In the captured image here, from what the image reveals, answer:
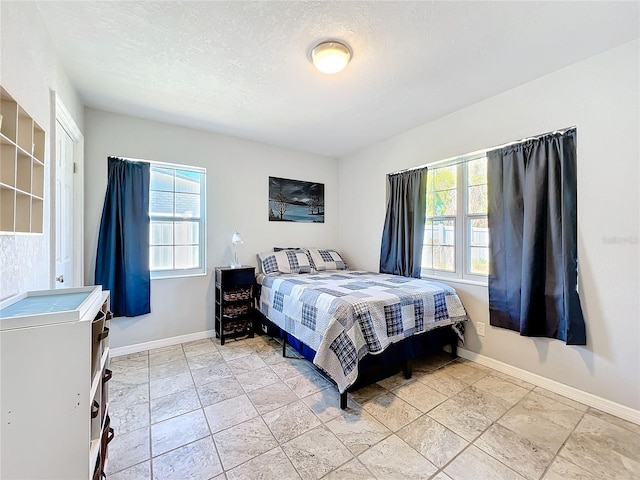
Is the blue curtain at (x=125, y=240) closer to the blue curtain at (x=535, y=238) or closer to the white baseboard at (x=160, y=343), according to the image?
the white baseboard at (x=160, y=343)

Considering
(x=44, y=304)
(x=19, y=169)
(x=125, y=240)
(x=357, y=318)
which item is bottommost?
(x=357, y=318)

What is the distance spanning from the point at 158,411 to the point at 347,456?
135 cm

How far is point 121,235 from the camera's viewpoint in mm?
2729

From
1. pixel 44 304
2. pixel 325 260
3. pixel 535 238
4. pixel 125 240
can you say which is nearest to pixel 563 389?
pixel 535 238

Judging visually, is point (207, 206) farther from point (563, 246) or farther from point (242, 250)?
point (563, 246)

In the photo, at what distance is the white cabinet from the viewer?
2.75 ft

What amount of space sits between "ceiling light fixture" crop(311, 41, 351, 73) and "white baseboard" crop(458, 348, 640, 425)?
2.83 meters

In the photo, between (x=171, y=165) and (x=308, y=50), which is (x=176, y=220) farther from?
(x=308, y=50)

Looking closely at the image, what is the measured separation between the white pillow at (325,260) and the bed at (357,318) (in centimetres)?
50

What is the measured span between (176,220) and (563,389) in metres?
4.01

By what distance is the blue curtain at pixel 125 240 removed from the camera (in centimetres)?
268

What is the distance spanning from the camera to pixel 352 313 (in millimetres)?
1996

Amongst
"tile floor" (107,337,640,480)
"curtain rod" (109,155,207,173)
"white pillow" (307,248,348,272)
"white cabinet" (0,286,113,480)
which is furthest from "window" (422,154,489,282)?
"white cabinet" (0,286,113,480)

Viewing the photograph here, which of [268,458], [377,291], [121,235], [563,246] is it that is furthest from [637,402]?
[121,235]
